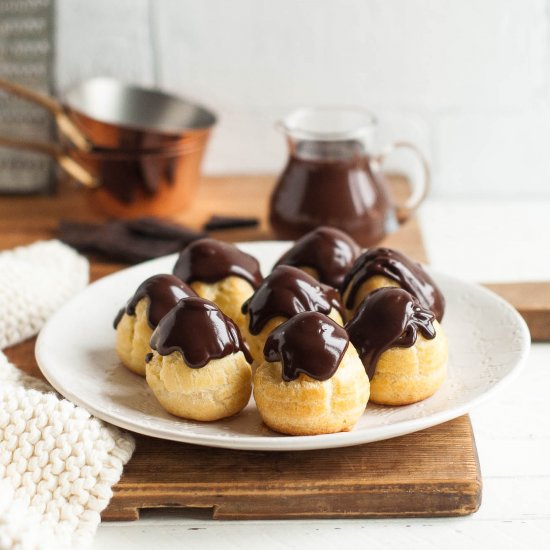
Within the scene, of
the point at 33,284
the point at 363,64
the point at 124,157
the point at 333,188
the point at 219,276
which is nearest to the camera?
the point at 219,276

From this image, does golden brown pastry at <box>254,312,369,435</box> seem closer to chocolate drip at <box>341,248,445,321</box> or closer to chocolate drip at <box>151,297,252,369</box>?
chocolate drip at <box>151,297,252,369</box>

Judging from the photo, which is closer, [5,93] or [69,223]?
[69,223]

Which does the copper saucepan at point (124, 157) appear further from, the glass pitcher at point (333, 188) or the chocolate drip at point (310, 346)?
the chocolate drip at point (310, 346)

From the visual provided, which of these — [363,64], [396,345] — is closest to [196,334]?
[396,345]

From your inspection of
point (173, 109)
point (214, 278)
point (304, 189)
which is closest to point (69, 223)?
point (173, 109)

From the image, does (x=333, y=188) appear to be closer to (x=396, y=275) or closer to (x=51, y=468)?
(x=396, y=275)

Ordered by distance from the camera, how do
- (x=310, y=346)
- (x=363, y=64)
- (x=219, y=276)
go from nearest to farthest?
(x=310, y=346) → (x=219, y=276) → (x=363, y=64)

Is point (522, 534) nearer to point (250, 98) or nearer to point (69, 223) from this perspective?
point (69, 223)

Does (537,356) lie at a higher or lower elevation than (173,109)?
lower
